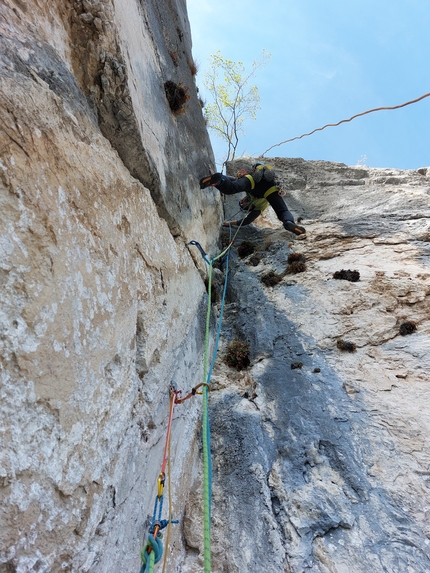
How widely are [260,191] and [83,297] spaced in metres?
7.00

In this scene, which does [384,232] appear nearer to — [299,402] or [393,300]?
[393,300]

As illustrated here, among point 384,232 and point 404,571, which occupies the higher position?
point 384,232

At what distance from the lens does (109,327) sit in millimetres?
3148

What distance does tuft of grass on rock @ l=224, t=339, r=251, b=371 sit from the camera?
605 cm

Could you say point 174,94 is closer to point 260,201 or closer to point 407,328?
point 260,201

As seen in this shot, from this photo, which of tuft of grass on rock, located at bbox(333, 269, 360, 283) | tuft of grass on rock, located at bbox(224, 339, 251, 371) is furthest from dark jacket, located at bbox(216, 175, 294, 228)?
tuft of grass on rock, located at bbox(224, 339, 251, 371)

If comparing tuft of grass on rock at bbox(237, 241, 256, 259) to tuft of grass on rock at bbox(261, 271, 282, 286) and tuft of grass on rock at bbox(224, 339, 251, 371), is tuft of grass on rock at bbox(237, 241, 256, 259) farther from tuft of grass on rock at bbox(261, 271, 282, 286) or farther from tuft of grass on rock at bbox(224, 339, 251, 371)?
tuft of grass on rock at bbox(224, 339, 251, 371)

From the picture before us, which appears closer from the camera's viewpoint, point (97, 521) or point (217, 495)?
point (97, 521)

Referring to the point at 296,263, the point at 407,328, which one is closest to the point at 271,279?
the point at 296,263

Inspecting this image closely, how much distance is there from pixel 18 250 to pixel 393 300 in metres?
5.71

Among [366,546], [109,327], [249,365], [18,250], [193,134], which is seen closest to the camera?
[18,250]

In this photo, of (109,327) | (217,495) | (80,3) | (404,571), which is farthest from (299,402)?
(80,3)

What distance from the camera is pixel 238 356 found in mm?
6094

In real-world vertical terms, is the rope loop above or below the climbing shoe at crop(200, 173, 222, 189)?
below
